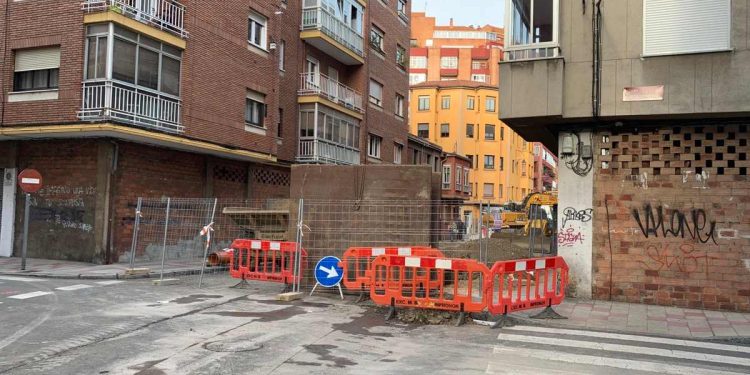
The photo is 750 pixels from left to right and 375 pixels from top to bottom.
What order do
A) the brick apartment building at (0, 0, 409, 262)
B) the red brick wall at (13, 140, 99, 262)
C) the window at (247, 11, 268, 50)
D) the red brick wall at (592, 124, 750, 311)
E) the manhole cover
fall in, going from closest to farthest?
the manhole cover, the red brick wall at (592, 124, 750, 311), the brick apartment building at (0, 0, 409, 262), the red brick wall at (13, 140, 99, 262), the window at (247, 11, 268, 50)

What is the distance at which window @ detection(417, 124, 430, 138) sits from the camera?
69.2 metres

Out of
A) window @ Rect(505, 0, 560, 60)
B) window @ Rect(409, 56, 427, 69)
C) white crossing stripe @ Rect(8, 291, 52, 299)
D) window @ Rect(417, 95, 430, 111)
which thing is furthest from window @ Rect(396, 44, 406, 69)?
window @ Rect(409, 56, 427, 69)

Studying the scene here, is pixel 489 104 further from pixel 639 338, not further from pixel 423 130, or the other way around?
pixel 639 338

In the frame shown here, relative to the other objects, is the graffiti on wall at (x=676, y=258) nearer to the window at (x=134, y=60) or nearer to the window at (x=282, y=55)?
the window at (x=134, y=60)

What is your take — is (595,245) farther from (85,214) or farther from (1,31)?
(1,31)

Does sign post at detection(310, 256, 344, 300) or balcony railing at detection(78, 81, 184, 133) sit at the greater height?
balcony railing at detection(78, 81, 184, 133)

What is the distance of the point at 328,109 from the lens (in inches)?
1051

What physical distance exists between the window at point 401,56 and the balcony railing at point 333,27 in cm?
590

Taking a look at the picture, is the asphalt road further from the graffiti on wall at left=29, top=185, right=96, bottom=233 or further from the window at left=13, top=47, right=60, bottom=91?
the window at left=13, top=47, right=60, bottom=91

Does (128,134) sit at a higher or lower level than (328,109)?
lower

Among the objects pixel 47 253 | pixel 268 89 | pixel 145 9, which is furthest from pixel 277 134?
pixel 47 253

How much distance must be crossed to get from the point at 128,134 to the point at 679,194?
13650 millimetres

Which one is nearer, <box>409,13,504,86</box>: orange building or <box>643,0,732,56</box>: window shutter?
<box>643,0,732,56</box>: window shutter

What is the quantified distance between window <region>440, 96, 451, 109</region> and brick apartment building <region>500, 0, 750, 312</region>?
190 ft
